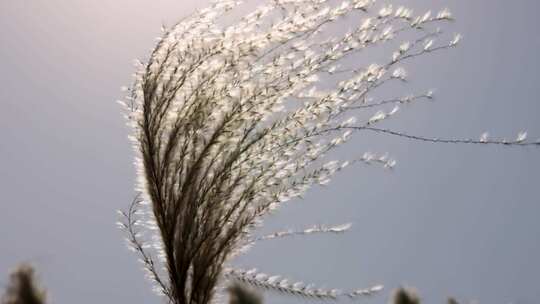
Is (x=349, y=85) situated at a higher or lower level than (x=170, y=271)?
higher

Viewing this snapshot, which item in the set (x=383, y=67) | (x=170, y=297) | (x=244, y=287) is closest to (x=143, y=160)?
(x=170, y=297)

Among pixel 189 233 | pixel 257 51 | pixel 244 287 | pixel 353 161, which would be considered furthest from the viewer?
pixel 353 161

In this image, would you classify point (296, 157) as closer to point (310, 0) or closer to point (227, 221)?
point (227, 221)

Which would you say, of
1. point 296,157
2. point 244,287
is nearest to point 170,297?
point 296,157

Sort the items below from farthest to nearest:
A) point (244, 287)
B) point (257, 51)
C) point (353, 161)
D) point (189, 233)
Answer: point (353, 161) → point (257, 51) → point (189, 233) → point (244, 287)

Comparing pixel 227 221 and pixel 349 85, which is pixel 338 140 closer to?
pixel 349 85

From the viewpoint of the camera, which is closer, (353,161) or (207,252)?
(207,252)

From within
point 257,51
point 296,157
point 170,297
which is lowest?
point 170,297
